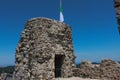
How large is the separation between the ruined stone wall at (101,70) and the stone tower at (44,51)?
2.30 feet

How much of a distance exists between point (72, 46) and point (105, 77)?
9.27 ft

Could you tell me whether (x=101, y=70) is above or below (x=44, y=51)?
below

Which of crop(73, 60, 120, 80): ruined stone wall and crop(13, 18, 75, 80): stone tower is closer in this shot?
crop(13, 18, 75, 80): stone tower

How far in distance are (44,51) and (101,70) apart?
11.7 feet

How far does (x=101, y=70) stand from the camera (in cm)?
1281

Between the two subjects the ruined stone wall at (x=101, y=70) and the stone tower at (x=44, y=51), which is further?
the ruined stone wall at (x=101, y=70)

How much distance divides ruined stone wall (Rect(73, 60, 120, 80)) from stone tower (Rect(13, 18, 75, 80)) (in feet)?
2.30

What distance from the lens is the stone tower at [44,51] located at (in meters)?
12.1

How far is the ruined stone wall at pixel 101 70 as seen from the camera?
40.2 ft

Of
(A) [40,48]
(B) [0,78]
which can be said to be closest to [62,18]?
(A) [40,48]

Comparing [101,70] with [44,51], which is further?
[101,70]

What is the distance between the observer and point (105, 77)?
41.4 feet

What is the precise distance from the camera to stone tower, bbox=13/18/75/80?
12.1 meters

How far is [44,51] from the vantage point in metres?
12.2
